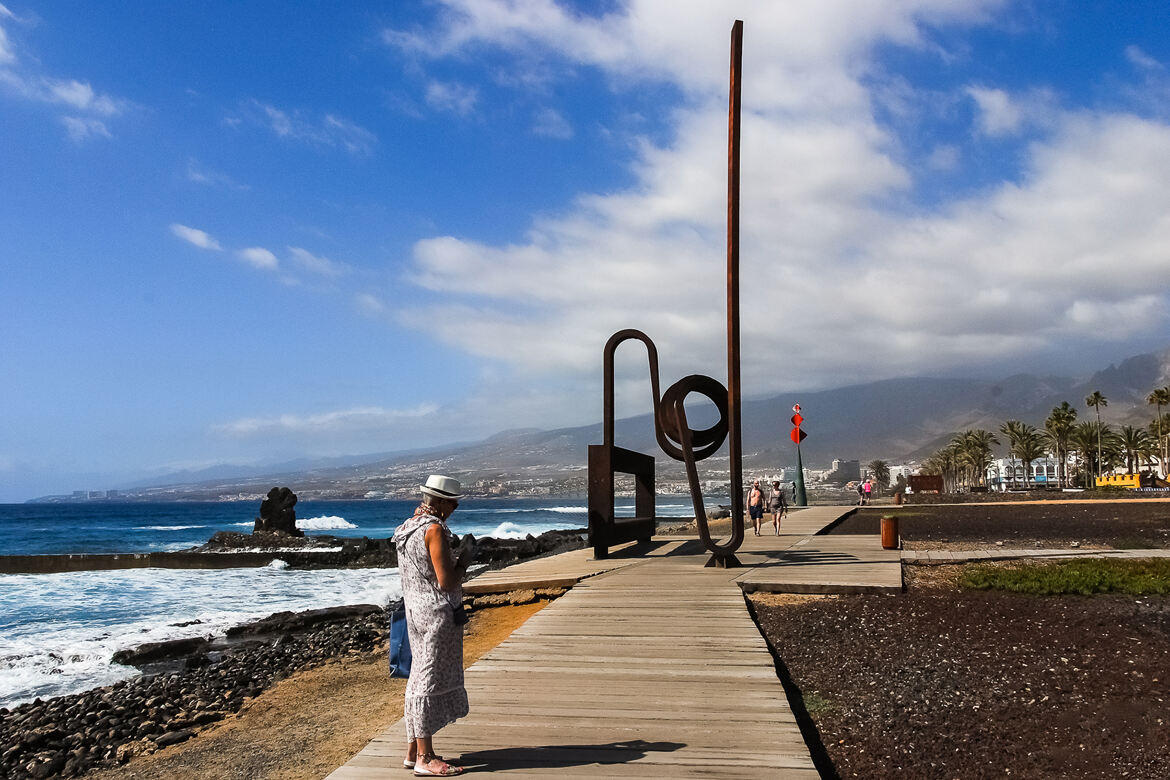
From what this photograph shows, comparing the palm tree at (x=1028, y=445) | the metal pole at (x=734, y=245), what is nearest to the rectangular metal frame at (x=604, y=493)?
the metal pole at (x=734, y=245)

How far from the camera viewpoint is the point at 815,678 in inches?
284

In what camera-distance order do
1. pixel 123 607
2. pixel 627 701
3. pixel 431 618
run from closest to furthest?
pixel 431 618, pixel 627 701, pixel 123 607

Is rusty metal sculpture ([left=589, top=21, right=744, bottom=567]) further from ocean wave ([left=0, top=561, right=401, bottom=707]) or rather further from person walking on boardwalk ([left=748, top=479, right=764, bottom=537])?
ocean wave ([left=0, top=561, right=401, bottom=707])

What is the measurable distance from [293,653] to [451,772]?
9340 mm

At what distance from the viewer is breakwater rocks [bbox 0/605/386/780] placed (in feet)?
26.8

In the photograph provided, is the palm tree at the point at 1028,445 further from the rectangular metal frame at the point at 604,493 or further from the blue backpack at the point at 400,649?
the blue backpack at the point at 400,649

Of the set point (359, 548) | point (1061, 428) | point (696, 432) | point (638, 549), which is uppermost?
point (1061, 428)

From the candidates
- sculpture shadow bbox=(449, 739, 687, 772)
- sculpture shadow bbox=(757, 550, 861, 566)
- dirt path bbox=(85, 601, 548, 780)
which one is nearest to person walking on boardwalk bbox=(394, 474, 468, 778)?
sculpture shadow bbox=(449, 739, 687, 772)

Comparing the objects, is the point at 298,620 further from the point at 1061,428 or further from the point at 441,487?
→ the point at 1061,428

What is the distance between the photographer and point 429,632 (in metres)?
4.70

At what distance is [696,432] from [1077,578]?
18.5ft

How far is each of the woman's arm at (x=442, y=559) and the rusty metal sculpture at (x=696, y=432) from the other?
6.64 meters

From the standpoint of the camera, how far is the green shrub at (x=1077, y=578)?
10477 mm

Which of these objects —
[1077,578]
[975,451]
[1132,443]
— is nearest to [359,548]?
[1077,578]
